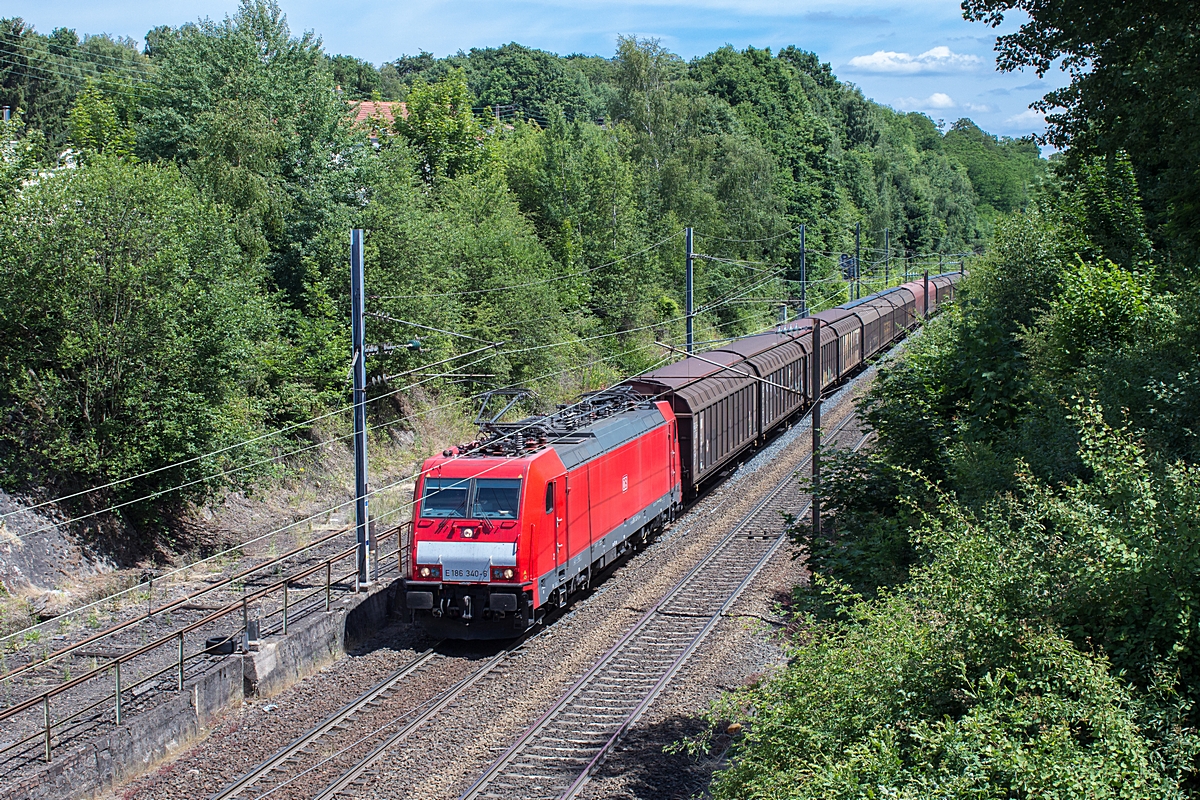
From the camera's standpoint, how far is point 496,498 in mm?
15867

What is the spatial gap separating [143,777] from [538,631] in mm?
6879

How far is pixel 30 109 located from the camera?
190 feet

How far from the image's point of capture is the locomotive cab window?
1571cm

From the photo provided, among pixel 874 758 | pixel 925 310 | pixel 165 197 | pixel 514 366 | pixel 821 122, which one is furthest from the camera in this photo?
pixel 821 122

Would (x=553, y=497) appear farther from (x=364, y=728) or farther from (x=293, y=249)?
(x=293, y=249)

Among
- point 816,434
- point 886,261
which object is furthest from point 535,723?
point 886,261

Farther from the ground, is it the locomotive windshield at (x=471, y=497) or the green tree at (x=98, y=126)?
the green tree at (x=98, y=126)

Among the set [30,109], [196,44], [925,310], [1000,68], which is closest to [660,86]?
[925,310]

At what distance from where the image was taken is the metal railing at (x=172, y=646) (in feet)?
40.0

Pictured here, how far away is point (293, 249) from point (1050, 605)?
85.4 feet

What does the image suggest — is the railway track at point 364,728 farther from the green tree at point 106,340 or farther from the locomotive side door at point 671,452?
the green tree at point 106,340

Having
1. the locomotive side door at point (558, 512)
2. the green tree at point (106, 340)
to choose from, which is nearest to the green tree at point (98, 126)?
the green tree at point (106, 340)

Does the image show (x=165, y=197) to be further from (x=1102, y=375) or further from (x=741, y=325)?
(x=741, y=325)

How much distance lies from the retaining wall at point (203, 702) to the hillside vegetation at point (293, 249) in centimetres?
445
